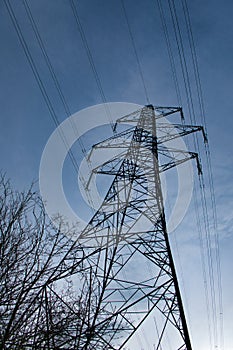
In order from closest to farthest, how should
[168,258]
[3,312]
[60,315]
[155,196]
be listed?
[3,312]
[60,315]
[168,258]
[155,196]

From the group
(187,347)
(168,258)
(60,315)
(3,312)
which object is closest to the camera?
(3,312)

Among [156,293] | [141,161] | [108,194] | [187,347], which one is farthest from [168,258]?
[141,161]

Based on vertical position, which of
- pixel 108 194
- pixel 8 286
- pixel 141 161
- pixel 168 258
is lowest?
pixel 8 286

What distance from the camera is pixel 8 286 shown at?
5.99 meters

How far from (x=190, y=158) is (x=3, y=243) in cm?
669

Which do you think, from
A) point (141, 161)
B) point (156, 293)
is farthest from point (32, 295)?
point (141, 161)

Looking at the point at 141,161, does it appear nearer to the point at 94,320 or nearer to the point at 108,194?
the point at 108,194

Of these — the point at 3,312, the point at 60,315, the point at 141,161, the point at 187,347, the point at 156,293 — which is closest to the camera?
the point at 3,312

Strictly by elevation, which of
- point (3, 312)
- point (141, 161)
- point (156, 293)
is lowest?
point (3, 312)

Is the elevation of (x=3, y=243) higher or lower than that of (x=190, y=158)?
lower

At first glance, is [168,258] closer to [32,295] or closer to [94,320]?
[94,320]

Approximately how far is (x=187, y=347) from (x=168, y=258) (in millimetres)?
1995

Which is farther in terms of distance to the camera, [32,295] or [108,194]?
[108,194]

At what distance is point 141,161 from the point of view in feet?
35.1
